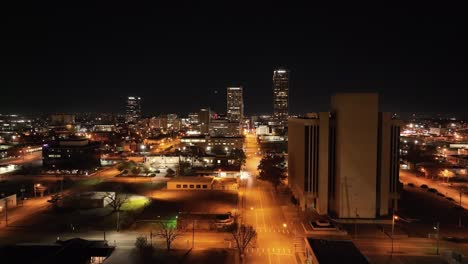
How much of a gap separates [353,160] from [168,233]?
13661 mm

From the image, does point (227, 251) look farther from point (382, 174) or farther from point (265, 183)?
point (265, 183)

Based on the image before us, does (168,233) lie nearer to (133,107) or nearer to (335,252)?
(335,252)

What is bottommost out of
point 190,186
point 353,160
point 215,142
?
point 190,186

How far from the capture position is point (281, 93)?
485 ft

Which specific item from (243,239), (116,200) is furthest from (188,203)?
(243,239)

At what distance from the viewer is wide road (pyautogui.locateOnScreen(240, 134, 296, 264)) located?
1709 centimetres

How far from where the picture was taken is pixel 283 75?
146625 millimetres

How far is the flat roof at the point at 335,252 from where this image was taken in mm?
14359

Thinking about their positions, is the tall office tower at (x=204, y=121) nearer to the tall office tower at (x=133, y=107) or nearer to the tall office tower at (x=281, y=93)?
the tall office tower at (x=281, y=93)

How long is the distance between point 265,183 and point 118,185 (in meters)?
15.6

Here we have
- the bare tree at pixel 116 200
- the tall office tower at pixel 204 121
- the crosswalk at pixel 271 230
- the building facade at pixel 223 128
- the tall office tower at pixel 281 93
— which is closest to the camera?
the crosswalk at pixel 271 230

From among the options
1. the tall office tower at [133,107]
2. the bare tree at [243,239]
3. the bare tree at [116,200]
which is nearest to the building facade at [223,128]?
the bare tree at [116,200]

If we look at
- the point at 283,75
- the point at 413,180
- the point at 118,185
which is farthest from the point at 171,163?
the point at 283,75

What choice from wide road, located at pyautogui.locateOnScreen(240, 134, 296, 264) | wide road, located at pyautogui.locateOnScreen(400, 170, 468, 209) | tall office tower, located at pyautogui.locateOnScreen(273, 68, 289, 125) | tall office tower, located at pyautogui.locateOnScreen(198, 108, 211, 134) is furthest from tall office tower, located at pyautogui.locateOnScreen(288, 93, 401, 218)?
tall office tower, located at pyautogui.locateOnScreen(273, 68, 289, 125)
